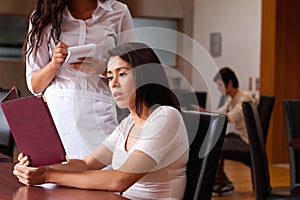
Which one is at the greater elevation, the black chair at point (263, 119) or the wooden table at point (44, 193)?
the wooden table at point (44, 193)

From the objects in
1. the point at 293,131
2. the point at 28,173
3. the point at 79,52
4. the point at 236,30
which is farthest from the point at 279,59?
the point at 28,173

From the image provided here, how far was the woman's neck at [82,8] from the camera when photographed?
2256 millimetres

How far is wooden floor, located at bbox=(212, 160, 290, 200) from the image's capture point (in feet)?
17.6

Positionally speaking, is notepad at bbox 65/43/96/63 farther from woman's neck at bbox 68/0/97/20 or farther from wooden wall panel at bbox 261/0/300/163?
wooden wall panel at bbox 261/0/300/163

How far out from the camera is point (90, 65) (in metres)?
2.13

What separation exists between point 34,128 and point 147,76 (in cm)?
41

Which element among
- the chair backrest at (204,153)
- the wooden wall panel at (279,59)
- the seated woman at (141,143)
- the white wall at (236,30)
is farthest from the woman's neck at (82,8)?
the wooden wall panel at (279,59)

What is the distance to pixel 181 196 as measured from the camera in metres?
1.82

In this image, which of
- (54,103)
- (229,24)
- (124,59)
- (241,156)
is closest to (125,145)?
(124,59)

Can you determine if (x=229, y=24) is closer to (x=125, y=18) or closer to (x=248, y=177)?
(x=248, y=177)

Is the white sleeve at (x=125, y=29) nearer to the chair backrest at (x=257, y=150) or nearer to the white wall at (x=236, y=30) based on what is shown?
the chair backrest at (x=257, y=150)

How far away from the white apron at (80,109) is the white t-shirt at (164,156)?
15.4 inches

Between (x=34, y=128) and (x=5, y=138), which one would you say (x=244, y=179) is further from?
(x=34, y=128)

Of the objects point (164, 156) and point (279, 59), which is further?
point (279, 59)
